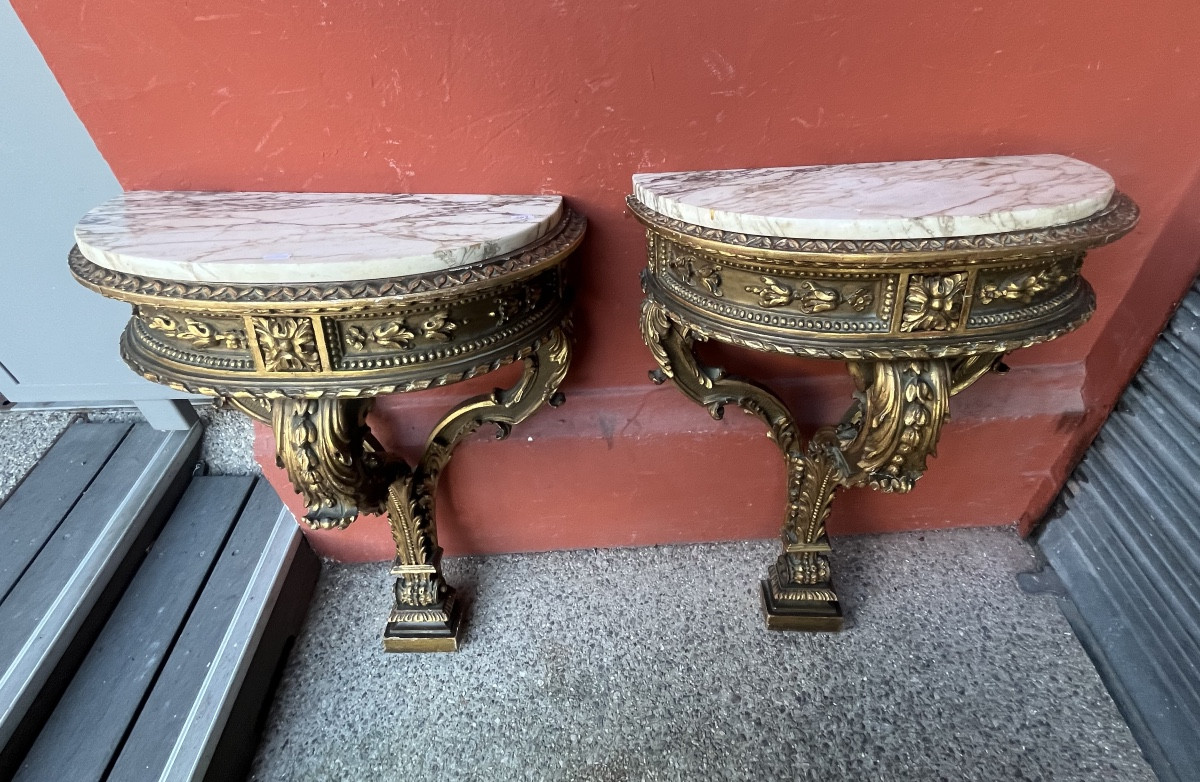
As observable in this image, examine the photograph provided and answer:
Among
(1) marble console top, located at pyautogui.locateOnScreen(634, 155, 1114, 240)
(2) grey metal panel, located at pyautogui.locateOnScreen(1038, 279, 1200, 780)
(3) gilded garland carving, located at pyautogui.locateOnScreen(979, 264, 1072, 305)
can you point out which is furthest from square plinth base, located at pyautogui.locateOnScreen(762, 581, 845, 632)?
(1) marble console top, located at pyautogui.locateOnScreen(634, 155, 1114, 240)

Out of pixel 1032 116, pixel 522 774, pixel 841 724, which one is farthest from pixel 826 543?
pixel 1032 116

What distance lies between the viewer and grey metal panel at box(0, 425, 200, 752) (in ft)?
4.36

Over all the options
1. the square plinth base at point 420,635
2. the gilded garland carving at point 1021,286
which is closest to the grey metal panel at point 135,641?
the square plinth base at point 420,635

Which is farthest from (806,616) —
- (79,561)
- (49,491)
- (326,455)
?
(49,491)

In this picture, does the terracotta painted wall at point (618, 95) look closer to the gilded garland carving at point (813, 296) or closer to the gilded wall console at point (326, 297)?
the gilded wall console at point (326, 297)

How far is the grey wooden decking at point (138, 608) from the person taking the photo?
129cm

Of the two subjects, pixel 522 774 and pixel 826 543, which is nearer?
pixel 522 774

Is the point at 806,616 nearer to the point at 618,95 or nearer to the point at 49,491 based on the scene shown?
the point at 618,95

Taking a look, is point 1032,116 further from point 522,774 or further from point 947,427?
point 522,774

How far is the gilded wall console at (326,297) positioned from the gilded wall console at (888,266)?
0.26m

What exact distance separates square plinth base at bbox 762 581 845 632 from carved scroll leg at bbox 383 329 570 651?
0.77 meters

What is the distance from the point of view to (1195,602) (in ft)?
4.28

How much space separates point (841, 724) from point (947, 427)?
0.76 m

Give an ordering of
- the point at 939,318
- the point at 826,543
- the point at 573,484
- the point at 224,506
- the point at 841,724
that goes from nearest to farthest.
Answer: the point at 939,318, the point at 841,724, the point at 826,543, the point at 573,484, the point at 224,506
